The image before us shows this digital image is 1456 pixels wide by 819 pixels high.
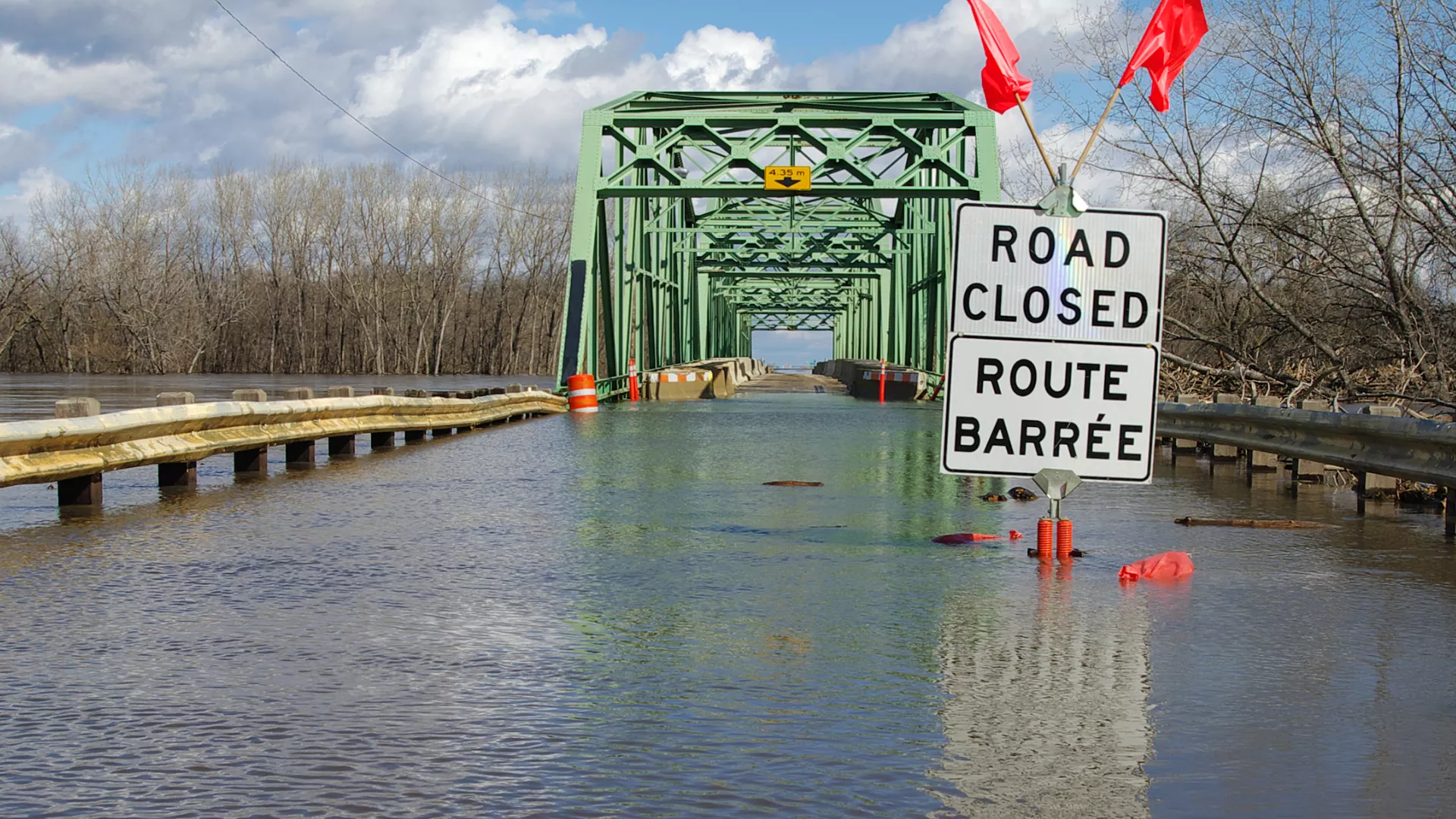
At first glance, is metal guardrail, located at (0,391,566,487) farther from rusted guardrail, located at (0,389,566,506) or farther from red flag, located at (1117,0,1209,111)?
red flag, located at (1117,0,1209,111)

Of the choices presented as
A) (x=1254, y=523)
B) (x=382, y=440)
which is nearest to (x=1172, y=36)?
(x=1254, y=523)

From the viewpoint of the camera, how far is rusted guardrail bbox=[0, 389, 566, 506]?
10867mm

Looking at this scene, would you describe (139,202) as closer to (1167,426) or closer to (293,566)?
(1167,426)

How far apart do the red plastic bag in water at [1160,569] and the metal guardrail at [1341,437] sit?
274 centimetres

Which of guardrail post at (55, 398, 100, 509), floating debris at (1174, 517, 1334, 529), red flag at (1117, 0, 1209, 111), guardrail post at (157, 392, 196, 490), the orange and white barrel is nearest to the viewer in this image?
floating debris at (1174, 517, 1334, 529)

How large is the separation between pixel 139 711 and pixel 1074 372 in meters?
5.66

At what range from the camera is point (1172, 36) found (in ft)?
49.4

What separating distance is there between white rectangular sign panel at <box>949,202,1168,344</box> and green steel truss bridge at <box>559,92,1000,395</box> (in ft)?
57.6

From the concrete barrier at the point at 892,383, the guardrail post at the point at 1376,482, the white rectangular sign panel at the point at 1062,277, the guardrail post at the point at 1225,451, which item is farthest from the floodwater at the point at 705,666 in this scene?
the concrete barrier at the point at 892,383

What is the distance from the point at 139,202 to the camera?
97250 mm

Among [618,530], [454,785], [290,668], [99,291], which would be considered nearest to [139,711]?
[290,668]

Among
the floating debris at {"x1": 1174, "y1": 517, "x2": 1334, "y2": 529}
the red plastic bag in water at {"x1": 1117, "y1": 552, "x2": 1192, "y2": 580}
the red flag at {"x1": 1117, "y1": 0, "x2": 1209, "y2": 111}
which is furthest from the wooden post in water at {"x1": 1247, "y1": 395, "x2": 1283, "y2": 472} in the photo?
the red plastic bag in water at {"x1": 1117, "y1": 552, "x2": 1192, "y2": 580}

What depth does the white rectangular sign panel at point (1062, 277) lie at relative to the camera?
30.4 ft

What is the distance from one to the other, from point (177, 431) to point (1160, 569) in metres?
8.13
